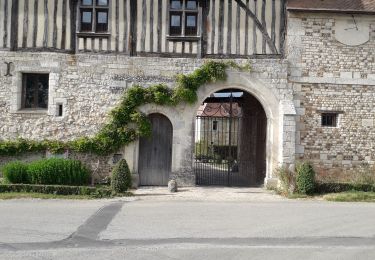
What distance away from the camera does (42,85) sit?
1170 cm

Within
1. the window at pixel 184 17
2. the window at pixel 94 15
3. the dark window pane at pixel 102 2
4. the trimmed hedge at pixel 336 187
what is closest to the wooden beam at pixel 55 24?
the window at pixel 94 15

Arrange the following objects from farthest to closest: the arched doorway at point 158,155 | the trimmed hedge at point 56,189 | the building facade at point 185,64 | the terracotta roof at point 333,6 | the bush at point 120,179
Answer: the arched doorway at point 158,155
the building facade at point 185,64
the terracotta roof at point 333,6
the bush at point 120,179
the trimmed hedge at point 56,189

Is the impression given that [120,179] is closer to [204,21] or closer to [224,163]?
[204,21]

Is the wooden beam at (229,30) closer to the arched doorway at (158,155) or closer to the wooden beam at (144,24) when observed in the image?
the wooden beam at (144,24)

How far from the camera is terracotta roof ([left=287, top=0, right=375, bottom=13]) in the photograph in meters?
11.2

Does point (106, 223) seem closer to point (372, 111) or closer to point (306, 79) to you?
point (306, 79)

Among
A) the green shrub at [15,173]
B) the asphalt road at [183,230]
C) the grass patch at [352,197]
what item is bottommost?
the asphalt road at [183,230]

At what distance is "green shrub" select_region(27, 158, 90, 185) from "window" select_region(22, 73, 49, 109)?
195 cm

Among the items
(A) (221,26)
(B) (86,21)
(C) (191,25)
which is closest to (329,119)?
(A) (221,26)

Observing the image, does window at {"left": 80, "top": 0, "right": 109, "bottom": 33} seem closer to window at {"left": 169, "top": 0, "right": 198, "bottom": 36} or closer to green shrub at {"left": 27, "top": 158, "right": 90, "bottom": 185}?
window at {"left": 169, "top": 0, "right": 198, "bottom": 36}

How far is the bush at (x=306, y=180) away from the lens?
33.1 feet

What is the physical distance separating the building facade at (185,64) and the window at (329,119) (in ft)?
0.14

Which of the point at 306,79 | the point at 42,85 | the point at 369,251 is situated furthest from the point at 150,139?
the point at 369,251

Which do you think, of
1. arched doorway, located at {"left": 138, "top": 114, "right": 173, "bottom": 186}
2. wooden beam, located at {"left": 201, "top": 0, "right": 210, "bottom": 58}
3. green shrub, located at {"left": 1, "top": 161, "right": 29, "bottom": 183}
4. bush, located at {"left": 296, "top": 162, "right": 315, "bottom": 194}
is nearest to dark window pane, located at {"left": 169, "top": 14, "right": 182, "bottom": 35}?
wooden beam, located at {"left": 201, "top": 0, "right": 210, "bottom": 58}
